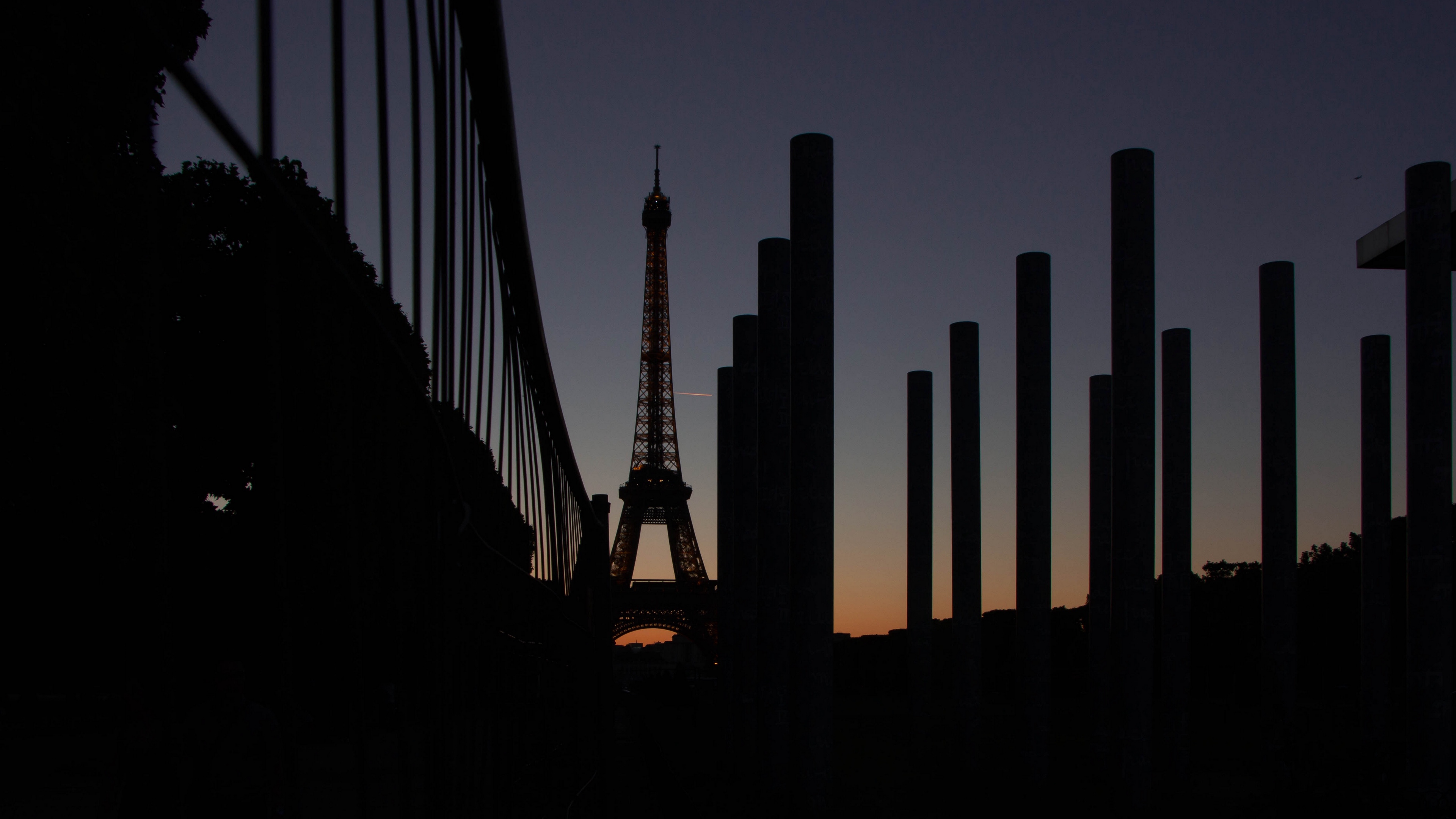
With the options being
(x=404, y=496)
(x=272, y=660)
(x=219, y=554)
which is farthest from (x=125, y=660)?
(x=404, y=496)

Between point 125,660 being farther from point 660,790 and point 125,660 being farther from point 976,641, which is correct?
point 976,641

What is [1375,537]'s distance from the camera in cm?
2244

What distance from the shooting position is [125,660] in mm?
914

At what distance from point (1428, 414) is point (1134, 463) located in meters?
3.87

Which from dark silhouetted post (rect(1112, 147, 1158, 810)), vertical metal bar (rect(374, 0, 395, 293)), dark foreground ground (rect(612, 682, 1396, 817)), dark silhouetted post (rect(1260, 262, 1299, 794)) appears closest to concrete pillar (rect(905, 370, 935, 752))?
dark foreground ground (rect(612, 682, 1396, 817))

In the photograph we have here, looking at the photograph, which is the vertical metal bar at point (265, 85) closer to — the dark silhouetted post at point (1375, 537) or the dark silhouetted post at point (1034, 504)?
the dark silhouetted post at point (1034, 504)

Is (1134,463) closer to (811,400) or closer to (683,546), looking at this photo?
(811,400)

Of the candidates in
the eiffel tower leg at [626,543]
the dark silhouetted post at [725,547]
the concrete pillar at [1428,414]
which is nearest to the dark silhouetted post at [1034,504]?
the concrete pillar at [1428,414]

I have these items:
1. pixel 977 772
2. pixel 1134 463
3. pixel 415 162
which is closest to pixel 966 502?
pixel 977 772

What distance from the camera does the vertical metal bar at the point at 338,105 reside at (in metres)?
1.32

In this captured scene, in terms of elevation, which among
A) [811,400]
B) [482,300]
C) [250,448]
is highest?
[811,400]

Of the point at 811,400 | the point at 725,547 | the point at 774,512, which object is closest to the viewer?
the point at 811,400

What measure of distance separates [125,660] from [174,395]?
0.31 m

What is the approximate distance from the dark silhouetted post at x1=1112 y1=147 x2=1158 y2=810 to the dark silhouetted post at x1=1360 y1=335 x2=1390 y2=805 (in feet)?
15.9
